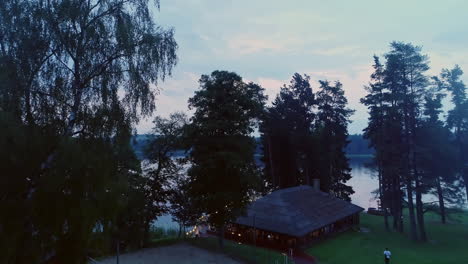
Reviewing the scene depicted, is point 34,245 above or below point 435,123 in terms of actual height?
below

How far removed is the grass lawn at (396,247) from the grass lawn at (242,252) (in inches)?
152

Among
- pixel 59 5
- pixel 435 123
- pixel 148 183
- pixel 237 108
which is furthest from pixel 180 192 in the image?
pixel 435 123

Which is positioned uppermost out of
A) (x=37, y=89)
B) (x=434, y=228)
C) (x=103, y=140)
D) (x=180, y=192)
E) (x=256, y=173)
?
(x=37, y=89)

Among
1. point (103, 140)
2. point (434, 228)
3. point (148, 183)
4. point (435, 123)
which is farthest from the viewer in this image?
point (434, 228)

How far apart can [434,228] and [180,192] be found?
27955 millimetres

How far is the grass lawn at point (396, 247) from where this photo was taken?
24.7 metres

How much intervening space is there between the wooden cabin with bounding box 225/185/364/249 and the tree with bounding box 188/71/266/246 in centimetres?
354

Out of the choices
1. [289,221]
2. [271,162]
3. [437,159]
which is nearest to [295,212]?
[289,221]

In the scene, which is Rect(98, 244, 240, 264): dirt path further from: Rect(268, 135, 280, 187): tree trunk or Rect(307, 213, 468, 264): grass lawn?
Rect(268, 135, 280, 187): tree trunk

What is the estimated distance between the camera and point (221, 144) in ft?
79.1

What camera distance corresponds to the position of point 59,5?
11453 mm

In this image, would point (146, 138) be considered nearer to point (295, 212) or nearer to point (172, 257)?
point (172, 257)

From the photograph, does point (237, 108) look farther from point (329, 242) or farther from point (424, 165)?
point (424, 165)

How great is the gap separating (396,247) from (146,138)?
2396 centimetres
